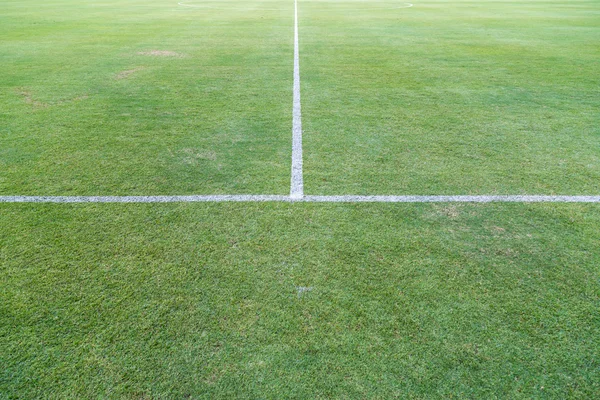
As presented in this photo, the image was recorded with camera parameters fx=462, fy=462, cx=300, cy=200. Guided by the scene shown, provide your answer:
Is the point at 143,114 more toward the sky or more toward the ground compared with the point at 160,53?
more toward the ground

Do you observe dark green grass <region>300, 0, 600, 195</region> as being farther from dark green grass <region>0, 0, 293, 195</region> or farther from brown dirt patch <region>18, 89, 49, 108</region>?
brown dirt patch <region>18, 89, 49, 108</region>

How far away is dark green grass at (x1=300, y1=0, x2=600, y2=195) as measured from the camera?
436 cm

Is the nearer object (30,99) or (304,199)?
(304,199)

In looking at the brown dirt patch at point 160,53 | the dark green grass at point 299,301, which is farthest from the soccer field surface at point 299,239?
the brown dirt patch at point 160,53

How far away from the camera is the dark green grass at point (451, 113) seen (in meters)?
4.36

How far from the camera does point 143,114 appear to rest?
20.0 ft

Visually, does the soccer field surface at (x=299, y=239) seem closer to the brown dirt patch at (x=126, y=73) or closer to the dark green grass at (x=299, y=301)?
the dark green grass at (x=299, y=301)

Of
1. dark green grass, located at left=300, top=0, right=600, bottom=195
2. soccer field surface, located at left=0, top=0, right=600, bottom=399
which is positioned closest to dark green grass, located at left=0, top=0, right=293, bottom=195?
soccer field surface, located at left=0, top=0, right=600, bottom=399

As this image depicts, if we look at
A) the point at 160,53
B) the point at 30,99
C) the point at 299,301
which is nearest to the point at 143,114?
the point at 30,99

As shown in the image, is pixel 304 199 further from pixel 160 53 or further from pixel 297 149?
pixel 160 53

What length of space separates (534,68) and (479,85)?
81.9 inches

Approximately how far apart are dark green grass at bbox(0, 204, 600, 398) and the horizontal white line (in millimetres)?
110

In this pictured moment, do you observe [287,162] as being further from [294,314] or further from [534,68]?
[534,68]

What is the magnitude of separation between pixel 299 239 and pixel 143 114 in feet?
12.0
